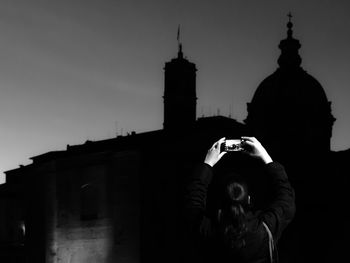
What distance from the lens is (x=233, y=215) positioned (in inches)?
153

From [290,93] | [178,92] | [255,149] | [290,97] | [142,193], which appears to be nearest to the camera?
[255,149]

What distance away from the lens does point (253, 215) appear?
395cm

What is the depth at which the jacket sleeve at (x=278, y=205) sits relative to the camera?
3.97 metres

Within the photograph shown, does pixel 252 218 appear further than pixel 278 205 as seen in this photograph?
No

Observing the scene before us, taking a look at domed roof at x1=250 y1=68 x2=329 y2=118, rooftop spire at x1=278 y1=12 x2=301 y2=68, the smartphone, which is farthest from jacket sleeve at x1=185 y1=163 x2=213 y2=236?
rooftop spire at x1=278 y1=12 x2=301 y2=68

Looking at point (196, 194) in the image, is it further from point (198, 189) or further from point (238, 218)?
point (238, 218)

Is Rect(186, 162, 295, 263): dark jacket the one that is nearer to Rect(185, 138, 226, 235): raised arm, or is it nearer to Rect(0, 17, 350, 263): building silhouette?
Rect(185, 138, 226, 235): raised arm

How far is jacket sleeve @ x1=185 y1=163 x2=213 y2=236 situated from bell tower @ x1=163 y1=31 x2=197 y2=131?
32.8m

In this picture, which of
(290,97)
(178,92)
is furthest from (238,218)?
(290,97)

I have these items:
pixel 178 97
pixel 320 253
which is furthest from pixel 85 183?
pixel 320 253

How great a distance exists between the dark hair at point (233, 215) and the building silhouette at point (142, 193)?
24428 mm

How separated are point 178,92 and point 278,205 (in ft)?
109

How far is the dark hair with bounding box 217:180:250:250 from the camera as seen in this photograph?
3.82m

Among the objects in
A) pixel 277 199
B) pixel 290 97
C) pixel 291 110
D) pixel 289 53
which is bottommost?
pixel 277 199
